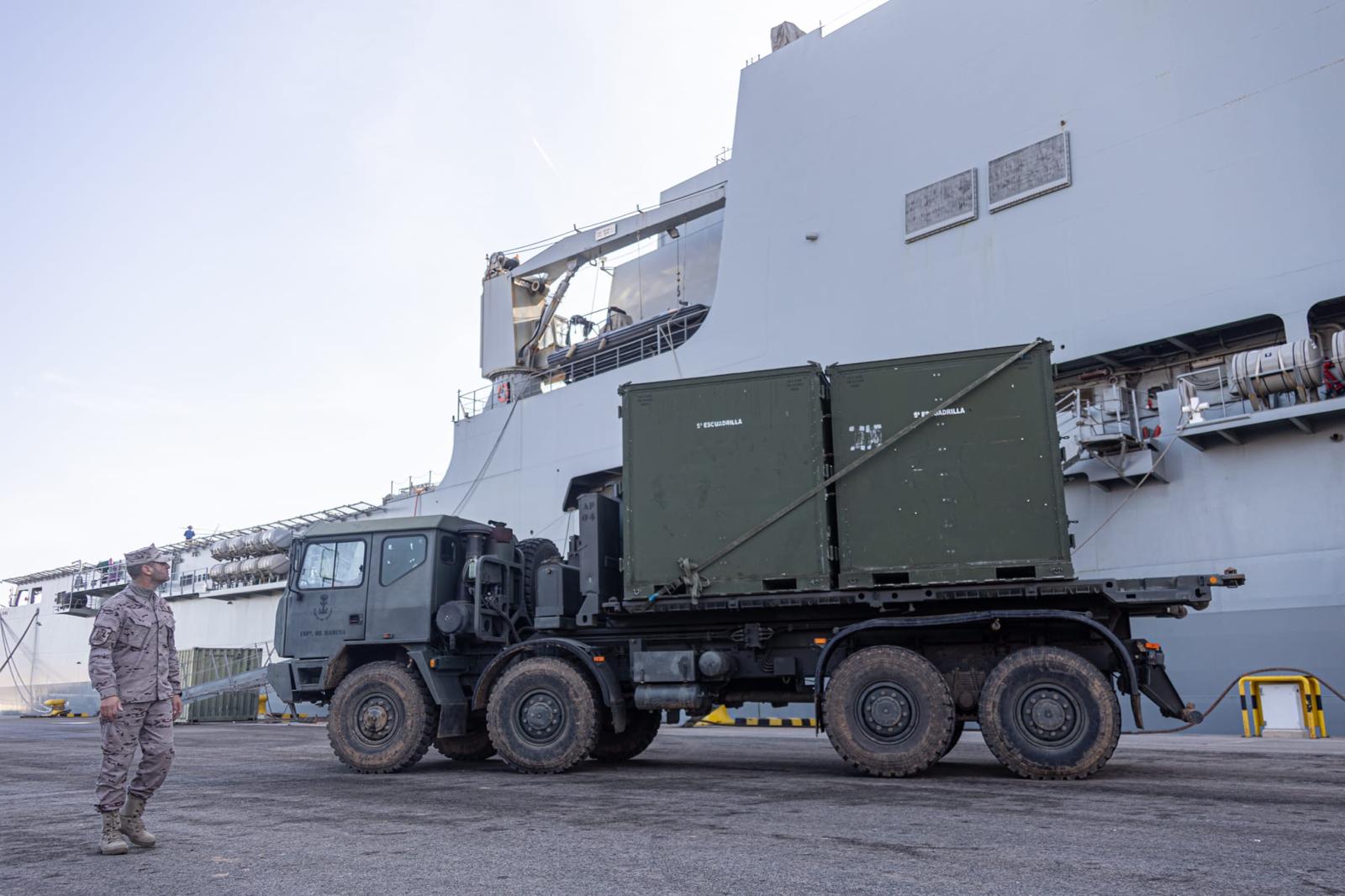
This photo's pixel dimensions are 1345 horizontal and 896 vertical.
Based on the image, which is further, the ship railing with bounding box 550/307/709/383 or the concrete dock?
the ship railing with bounding box 550/307/709/383

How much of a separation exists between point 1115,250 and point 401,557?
37.9ft

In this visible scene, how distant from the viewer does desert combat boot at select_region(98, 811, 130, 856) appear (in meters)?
5.32

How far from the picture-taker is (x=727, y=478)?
30.4ft

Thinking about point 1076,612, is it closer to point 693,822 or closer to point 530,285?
point 693,822

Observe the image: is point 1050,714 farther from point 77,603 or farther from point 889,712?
point 77,603

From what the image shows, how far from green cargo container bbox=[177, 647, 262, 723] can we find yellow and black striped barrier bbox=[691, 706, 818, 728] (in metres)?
14.7

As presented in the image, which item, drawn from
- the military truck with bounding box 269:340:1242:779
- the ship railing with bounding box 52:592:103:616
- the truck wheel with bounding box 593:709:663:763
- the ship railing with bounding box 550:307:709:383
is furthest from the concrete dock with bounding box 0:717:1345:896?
the ship railing with bounding box 52:592:103:616

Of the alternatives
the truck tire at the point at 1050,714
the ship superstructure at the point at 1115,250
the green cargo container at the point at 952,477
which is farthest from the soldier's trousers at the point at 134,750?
the ship superstructure at the point at 1115,250

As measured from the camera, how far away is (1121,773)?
8.38 m

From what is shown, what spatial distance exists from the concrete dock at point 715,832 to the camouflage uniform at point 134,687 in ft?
1.38

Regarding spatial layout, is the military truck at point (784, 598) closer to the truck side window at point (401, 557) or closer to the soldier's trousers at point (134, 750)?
the truck side window at point (401, 557)

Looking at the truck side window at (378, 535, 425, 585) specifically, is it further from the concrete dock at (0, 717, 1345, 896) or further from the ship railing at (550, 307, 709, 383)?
the ship railing at (550, 307, 709, 383)

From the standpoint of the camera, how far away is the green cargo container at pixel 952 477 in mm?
8383

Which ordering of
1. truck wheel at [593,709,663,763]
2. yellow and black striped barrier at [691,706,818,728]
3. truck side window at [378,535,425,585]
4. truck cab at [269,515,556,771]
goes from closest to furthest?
1. truck cab at [269,515,556,771]
2. truck side window at [378,535,425,585]
3. truck wheel at [593,709,663,763]
4. yellow and black striped barrier at [691,706,818,728]
